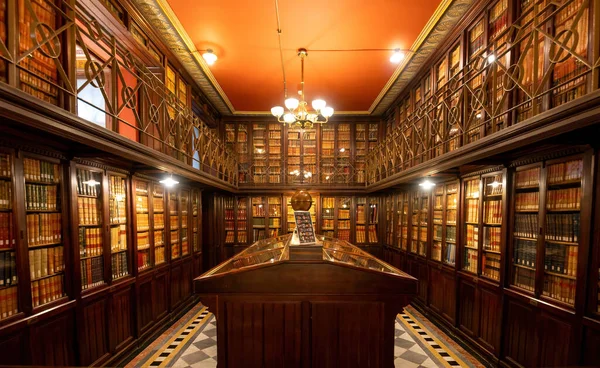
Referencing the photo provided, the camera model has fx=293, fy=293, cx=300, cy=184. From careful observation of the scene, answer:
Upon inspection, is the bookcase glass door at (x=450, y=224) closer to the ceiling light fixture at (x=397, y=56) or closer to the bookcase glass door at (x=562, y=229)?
the bookcase glass door at (x=562, y=229)

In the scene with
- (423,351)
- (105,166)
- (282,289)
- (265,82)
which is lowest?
(423,351)

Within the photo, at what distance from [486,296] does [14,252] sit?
4.89 meters

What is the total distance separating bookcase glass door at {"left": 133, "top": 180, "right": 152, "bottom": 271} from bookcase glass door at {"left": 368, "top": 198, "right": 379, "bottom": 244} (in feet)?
18.1

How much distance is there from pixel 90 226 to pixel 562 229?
480cm

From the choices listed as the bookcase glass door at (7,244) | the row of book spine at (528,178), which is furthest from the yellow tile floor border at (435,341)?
the bookcase glass door at (7,244)

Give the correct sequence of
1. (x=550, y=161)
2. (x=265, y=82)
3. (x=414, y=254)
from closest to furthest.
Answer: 1. (x=550, y=161)
2. (x=414, y=254)
3. (x=265, y=82)

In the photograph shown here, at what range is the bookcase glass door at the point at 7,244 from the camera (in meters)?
2.33

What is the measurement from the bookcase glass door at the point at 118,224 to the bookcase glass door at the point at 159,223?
2.03 feet

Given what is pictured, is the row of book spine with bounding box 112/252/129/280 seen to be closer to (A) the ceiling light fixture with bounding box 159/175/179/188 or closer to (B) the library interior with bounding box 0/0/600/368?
(B) the library interior with bounding box 0/0/600/368

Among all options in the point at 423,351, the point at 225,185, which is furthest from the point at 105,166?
the point at 423,351

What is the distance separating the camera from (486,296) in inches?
143

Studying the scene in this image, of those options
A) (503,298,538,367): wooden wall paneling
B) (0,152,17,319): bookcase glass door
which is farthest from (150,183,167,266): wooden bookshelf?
(503,298,538,367): wooden wall paneling

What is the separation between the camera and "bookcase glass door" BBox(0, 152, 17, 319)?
2.33 m

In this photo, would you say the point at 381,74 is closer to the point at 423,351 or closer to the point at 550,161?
the point at 550,161
